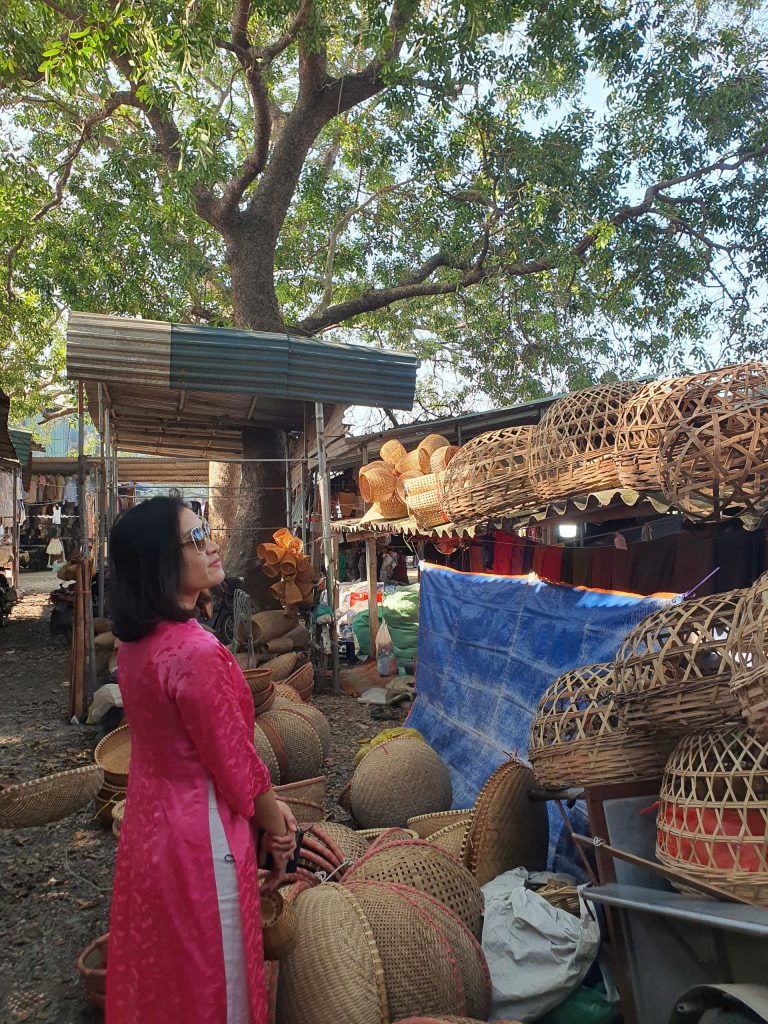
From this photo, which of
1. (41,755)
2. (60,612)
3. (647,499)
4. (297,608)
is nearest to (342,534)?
(297,608)

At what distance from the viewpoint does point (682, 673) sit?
253 cm

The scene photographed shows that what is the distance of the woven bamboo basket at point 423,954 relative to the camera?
2619 millimetres

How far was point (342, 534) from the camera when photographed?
10.5m

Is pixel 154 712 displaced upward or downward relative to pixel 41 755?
upward

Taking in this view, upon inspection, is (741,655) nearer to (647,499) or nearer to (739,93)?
(647,499)

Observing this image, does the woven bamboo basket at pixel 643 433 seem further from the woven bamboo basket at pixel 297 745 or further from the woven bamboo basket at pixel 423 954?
the woven bamboo basket at pixel 297 745

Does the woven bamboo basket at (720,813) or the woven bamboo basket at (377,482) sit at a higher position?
the woven bamboo basket at (377,482)

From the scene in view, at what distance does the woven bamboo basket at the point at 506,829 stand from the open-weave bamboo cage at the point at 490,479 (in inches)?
69.6

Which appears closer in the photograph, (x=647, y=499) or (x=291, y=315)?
(x=647, y=499)

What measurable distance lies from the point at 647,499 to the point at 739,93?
32.2 ft

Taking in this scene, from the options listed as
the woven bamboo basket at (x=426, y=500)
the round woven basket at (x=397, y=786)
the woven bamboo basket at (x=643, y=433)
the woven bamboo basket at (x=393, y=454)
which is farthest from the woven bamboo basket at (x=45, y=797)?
the woven bamboo basket at (x=393, y=454)

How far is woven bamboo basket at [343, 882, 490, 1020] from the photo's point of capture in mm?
2619

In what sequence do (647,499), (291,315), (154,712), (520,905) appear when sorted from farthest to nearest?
(291,315), (647,499), (520,905), (154,712)

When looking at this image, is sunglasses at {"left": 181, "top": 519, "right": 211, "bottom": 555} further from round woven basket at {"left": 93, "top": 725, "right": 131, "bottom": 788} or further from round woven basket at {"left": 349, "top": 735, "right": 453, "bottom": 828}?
round woven basket at {"left": 93, "top": 725, "right": 131, "bottom": 788}
